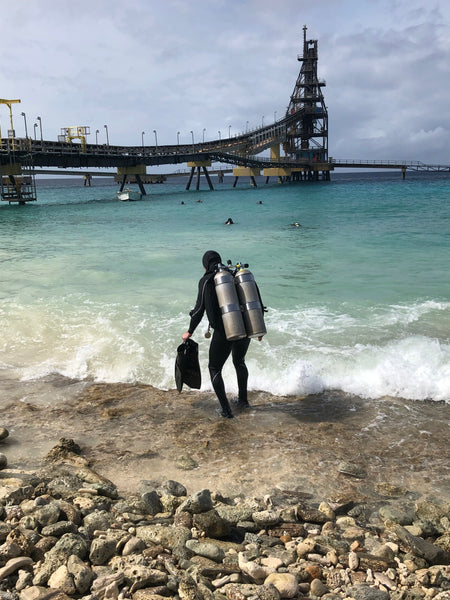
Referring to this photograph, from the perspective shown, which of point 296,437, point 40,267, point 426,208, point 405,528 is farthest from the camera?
point 426,208

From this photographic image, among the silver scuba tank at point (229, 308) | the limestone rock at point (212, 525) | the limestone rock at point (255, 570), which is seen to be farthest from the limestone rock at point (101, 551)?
the silver scuba tank at point (229, 308)

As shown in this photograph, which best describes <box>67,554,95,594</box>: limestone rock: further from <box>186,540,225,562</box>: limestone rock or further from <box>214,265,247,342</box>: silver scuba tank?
<box>214,265,247,342</box>: silver scuba tank

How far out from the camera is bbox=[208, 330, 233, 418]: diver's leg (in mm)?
6551

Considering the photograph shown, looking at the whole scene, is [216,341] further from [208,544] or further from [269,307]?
[269,307]

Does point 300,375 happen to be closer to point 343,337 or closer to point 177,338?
point 343,337

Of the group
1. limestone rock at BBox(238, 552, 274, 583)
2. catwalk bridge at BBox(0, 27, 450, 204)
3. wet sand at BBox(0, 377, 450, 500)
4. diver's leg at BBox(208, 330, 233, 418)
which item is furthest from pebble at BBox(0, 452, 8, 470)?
catwalk bridge at BBox(0, 27, 450, 204)

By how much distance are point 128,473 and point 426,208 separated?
138 feet

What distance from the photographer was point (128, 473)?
541cm

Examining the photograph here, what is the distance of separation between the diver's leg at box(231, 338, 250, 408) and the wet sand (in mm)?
202

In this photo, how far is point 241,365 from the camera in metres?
6.92

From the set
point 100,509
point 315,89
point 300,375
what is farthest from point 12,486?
point 315,89

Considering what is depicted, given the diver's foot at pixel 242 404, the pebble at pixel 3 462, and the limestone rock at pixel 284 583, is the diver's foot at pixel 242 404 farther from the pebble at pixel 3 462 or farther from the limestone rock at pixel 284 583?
the limestone rock at pixel 284 583

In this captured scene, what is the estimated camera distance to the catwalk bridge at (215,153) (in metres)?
54.5

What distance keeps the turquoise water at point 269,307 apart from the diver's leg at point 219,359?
1.20m
